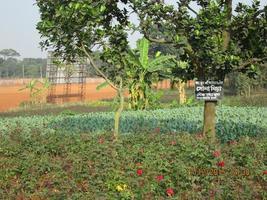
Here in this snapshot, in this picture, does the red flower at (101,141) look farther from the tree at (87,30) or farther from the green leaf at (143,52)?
the green leaf at (143,52)

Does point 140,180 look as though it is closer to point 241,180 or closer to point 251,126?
point 241,180

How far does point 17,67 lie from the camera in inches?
3802

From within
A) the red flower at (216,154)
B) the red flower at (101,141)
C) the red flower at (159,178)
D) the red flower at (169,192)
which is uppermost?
the red flower at (216,154)

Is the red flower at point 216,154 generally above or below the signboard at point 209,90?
below

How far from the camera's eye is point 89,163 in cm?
562

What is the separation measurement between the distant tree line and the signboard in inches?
2560

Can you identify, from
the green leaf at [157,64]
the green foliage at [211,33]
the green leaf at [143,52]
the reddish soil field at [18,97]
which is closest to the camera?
the green foliage at [211,33]

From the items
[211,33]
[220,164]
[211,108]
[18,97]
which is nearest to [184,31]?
[211,33]

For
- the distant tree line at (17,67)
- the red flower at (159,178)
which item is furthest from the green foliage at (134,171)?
the distant tree line at (17,67)

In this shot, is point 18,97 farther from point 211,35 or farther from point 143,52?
point 211,35

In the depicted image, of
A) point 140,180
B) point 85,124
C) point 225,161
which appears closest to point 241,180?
point 225,161

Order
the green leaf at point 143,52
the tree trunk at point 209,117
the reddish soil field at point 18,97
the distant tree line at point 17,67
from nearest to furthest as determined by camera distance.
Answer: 1. the tree trunk at point 209,117
2. the green leaf at point 143,52
3. the reddish soil field at point 18,97
4. the distant tree line at point 17,67

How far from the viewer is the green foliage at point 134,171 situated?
192 inches

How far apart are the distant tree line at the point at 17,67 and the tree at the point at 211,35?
213ft
